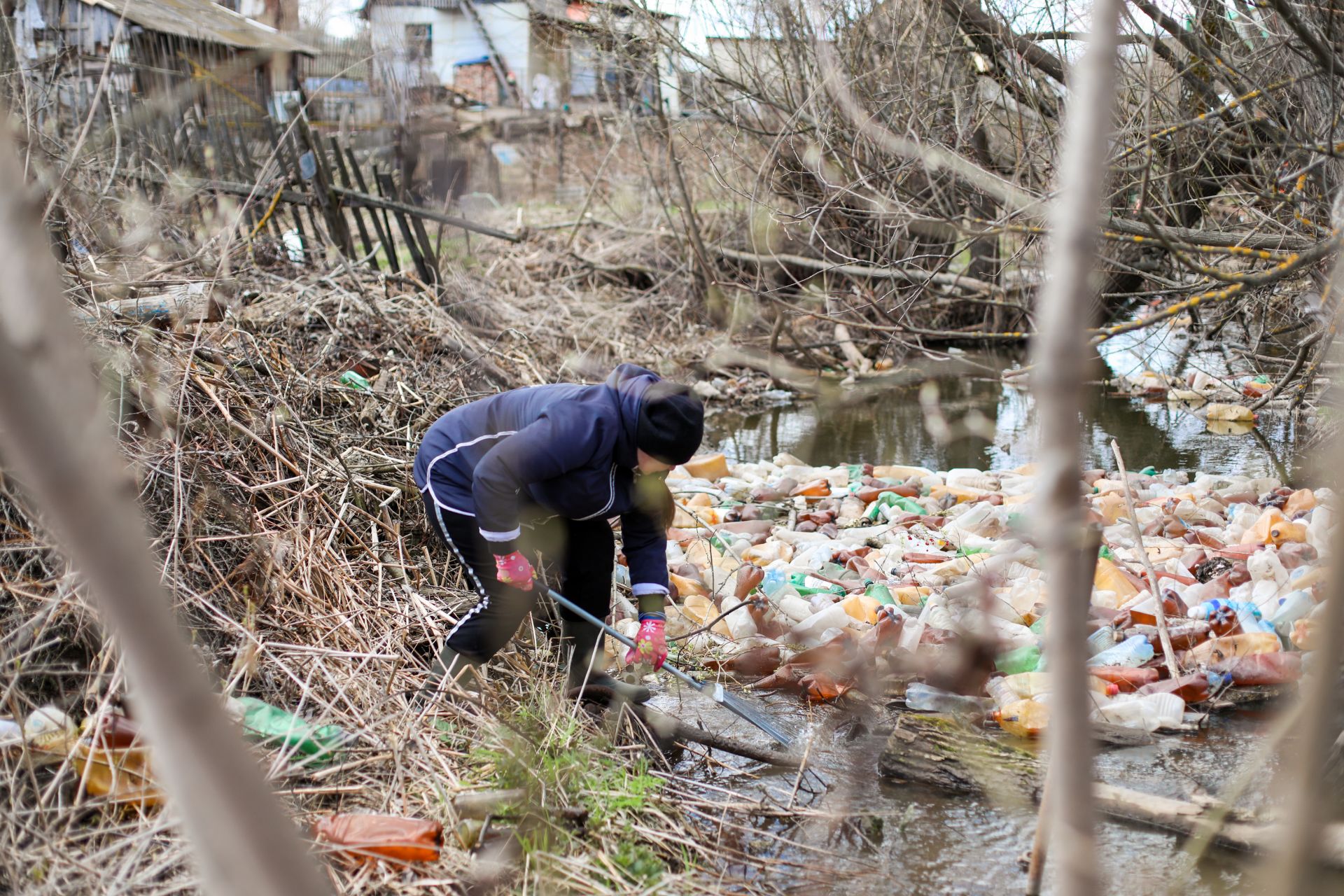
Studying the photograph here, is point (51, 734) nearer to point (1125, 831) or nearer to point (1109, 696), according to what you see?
point (1125, 831)

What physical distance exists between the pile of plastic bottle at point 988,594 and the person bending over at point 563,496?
386mm

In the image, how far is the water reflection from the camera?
6.75 metres

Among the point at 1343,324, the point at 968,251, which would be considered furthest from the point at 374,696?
the point at 968,251

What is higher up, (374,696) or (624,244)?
(624,244)

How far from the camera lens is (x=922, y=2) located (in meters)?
5.62

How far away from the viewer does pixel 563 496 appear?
9.79 ft

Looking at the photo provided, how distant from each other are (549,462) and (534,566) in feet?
2.45

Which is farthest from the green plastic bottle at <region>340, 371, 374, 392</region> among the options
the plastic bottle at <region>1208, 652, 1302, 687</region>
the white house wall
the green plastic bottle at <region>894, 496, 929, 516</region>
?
the white house wall

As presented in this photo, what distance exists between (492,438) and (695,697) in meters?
1.21

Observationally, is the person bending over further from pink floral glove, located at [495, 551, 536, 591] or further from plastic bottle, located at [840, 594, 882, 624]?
plastic bottle, located at [840, 594, 882, 624]

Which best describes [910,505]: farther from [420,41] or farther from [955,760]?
[420,41]

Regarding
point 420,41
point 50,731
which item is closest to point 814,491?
point 50,731

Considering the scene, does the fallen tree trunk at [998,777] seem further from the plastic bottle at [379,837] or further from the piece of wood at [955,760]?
the plastic bottle at [379,837]

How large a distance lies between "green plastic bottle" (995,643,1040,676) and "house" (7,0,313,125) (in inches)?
363
